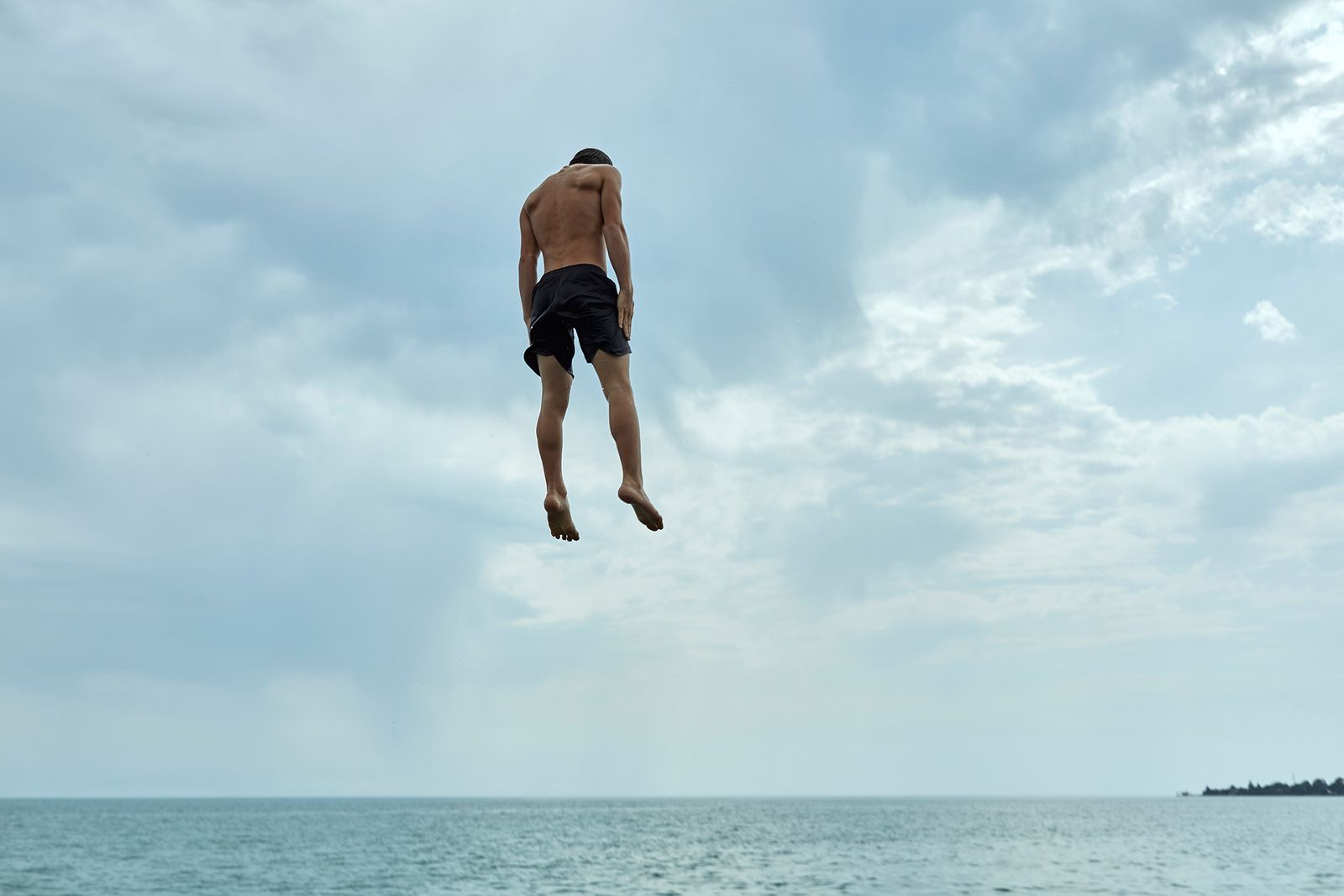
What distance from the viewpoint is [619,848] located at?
127m

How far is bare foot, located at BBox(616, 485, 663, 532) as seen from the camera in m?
8.84

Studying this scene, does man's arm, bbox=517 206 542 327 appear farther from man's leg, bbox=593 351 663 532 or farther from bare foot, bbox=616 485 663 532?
bare foot, bbox=616 485 663 532

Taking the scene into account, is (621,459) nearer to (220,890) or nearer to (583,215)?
(583,215)

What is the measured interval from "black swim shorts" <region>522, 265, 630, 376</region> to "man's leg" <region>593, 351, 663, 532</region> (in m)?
0.10

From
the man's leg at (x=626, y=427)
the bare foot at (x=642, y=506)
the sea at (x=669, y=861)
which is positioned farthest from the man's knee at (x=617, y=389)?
the sea at (x=669, y=861)

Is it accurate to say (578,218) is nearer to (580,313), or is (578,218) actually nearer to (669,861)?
(580,313)

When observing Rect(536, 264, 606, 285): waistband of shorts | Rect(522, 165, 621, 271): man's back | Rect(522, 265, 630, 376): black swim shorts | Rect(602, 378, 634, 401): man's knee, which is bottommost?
Rect(602, 378, 634, 401): man's knee

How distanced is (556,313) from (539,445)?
3.40 feet

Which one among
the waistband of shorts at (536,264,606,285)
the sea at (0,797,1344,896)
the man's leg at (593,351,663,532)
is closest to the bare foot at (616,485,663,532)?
the man's leg at (593,351,663,532)

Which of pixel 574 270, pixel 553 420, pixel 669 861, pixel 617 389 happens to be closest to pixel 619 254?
pixel 574 270

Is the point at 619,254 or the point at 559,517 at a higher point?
the point at 619,254

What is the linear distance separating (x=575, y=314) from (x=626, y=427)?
933 millimetres

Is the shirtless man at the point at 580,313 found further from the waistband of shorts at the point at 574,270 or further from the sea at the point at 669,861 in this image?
the sea at the point at 669,861

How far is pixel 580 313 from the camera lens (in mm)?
9039
